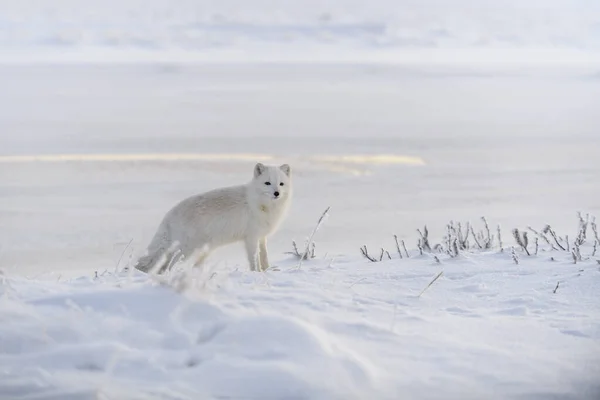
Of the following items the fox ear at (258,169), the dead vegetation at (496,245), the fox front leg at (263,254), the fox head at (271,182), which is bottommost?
the fox front leg at (263,254)

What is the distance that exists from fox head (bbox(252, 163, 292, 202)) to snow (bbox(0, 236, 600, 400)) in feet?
8.87

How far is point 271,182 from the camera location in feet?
22.4

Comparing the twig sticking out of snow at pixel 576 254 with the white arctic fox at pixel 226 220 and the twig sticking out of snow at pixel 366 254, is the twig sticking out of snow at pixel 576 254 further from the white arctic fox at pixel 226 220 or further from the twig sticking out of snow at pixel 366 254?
the white arctic fox at pixel 226 220

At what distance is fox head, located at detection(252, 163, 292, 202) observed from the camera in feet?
22.2

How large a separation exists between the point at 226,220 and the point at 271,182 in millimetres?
472

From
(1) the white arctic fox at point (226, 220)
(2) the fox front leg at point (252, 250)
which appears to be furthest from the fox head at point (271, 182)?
(2) the fox front leg at point (252, 250)

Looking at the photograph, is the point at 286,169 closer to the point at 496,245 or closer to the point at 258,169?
the point at 258,169

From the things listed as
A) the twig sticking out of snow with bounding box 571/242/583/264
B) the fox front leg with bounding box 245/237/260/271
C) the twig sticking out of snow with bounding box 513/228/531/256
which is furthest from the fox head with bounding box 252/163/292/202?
the twig sticking out of snow with bounding box 571/242/583/264

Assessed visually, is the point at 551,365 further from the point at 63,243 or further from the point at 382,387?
the point at 63,243

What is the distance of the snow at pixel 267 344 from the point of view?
2.97 meters

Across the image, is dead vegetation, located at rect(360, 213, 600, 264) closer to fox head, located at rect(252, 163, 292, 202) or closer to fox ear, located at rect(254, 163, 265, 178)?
fox head, located at rect(252, 163, 292, 202)

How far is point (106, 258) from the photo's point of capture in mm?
7930

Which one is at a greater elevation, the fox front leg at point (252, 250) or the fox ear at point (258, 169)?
the fox ear at point (258, 169)

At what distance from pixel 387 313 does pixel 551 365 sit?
30.7 inches
